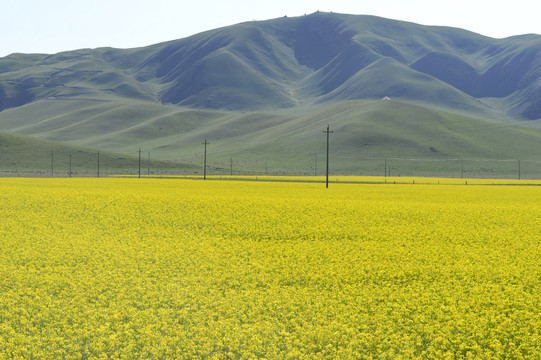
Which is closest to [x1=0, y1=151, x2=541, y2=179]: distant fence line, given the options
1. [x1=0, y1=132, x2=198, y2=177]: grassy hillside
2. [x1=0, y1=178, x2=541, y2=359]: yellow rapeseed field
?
[x1=0, y1=132, x2=198, y2=177]: grassy hillside

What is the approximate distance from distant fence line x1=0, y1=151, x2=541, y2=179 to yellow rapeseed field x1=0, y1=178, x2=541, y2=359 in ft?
446

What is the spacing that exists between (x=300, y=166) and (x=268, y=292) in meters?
172

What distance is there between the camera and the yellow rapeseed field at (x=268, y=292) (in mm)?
10320

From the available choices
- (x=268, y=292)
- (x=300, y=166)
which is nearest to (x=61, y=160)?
(x=300, y=166)

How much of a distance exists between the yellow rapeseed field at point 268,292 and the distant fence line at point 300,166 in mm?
135875

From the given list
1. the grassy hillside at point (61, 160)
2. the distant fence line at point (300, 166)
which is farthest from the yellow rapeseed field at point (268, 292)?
the grassy hillside at point (61, 160)

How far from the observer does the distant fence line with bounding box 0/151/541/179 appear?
163 meters

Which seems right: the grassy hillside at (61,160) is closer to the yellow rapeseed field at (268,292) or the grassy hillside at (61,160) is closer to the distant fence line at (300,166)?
the distant fence line at (300,166)

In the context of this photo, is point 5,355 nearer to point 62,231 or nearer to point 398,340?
point 398,340

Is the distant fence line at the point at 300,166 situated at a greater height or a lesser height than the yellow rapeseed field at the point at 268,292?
greater

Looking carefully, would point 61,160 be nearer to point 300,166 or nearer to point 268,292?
point 300,166

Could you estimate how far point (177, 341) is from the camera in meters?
10.5

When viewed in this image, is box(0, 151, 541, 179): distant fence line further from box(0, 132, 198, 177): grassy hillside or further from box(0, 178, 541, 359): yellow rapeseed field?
box(0, 178, 541, 359): yellow rapeseed field

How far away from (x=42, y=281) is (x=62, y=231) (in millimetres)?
9693
